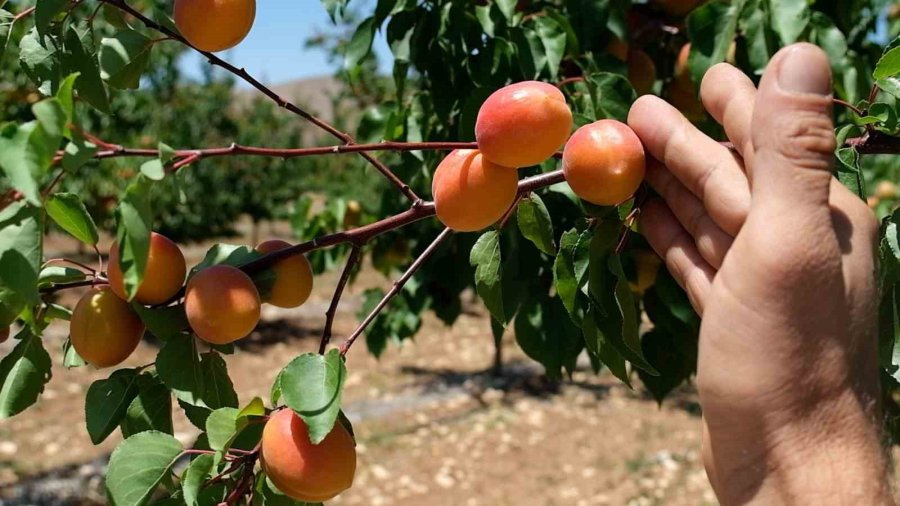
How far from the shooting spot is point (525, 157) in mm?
771

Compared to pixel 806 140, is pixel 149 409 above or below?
below

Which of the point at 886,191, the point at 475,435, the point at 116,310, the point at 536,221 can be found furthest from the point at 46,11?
the point at 475,435

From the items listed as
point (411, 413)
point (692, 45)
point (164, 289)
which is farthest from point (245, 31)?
point (411, 413)

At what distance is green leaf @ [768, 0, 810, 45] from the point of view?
133cm

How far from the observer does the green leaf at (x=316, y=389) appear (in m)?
0.71

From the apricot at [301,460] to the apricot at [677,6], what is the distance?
1148 millimetres

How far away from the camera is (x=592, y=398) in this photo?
484 cm

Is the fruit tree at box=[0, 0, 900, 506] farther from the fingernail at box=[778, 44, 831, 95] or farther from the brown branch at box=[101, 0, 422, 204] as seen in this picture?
the fingernail at box=[778, 44, 831, 95]

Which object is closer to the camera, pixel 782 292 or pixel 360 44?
pixel 782 292

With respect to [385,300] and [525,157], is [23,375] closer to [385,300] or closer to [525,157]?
[385,300]

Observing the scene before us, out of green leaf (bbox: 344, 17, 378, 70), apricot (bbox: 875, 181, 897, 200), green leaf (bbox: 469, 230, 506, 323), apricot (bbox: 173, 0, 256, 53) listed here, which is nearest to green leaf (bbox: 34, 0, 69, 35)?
apricot (bbox: 173, 0, 256, 53)

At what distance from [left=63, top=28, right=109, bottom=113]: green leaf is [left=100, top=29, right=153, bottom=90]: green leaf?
13 millimetres

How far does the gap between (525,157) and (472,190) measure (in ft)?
0.20

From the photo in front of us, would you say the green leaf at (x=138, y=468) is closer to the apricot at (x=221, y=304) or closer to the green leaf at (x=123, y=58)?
the apricot at (x=221, y=304)
